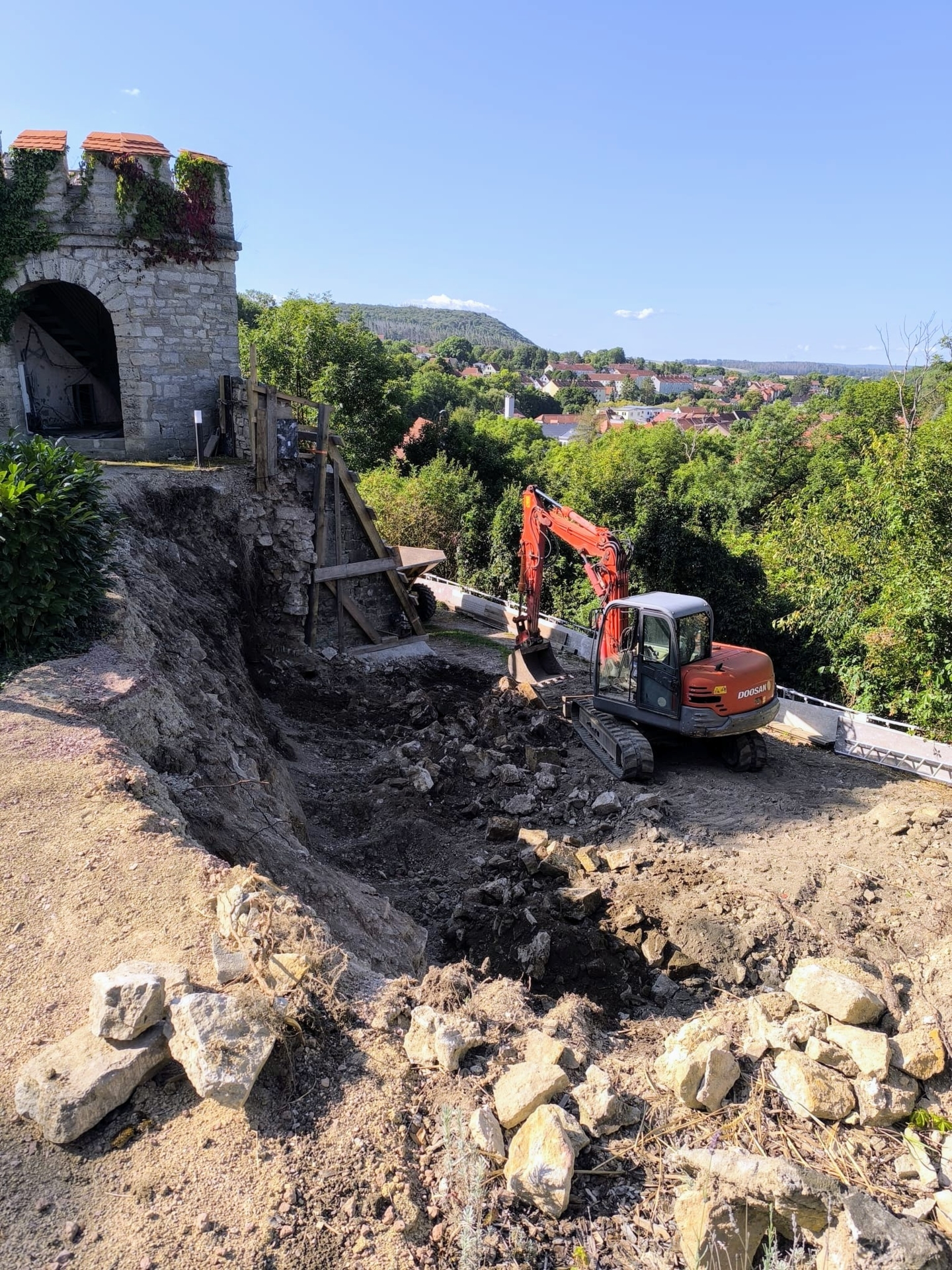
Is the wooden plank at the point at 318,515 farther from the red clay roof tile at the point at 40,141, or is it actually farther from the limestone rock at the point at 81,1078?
the limestone rock at the point at 81,1078

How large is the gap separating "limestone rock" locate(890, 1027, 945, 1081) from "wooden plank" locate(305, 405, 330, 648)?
11.2 m

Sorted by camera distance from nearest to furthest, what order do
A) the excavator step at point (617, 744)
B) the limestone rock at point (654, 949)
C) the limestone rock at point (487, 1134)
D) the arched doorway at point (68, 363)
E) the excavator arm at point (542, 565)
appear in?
the limestone rock at point (487, 1134) → the limestone rock at point (654, 949) → the excavator step at point (617, 744) → the excavator arm at point (542, 565) → the arched doorway at point (68, 363)

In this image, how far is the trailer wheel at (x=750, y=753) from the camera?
11.2 metres

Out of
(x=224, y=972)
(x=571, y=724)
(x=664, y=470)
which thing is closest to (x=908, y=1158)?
(x=224, y=972)

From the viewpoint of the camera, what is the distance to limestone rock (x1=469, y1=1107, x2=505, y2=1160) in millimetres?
3730

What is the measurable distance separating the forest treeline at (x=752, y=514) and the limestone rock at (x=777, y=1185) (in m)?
10.0

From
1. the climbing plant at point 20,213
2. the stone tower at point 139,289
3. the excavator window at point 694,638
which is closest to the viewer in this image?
the excavator window at point 694,638

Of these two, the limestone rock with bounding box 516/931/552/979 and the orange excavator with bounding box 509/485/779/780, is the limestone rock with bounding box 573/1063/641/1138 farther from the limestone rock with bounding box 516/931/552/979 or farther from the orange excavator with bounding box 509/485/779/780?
the orange excavator with bounding box 509/485/779/780

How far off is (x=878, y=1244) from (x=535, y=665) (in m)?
11.2

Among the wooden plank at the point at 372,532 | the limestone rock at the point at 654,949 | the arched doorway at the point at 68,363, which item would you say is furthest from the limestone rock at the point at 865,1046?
the arched doorway at the point at 68,363

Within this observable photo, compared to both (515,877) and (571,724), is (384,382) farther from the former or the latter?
(515,877)

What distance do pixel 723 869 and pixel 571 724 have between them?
4502 millimetres

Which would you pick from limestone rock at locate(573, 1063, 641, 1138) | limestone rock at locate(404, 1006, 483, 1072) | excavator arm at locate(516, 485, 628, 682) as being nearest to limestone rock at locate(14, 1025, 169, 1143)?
limestone rock at locate(404, 1006, 483, 1072)

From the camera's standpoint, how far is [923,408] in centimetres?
3778
